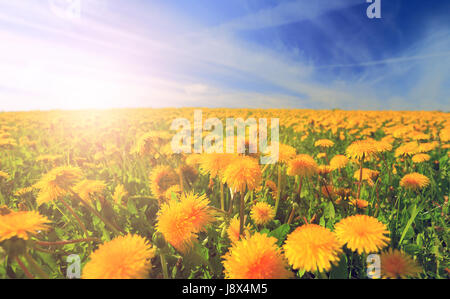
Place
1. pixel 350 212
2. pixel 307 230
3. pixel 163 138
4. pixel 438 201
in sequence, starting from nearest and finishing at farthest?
1. pixel 307 230
2. pixel 350 212
3. pixel 163 138
4. pixel 438 201

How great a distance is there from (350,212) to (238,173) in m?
1.03

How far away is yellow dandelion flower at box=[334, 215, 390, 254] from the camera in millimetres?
824

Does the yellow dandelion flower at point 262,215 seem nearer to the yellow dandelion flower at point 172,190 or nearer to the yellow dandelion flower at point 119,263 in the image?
the yellow dandelion flower at point 172,190

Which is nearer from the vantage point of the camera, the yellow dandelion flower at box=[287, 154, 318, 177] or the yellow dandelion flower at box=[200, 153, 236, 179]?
the yellow dandelion flower at box=[200, 153, 236, 179]

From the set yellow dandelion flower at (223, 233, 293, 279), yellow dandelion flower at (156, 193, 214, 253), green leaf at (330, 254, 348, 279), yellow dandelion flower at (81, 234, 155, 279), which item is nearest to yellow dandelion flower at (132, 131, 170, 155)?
yellow dandelion flower at (156, 193, 214, 253)

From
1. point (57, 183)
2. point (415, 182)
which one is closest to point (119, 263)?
point (57, 183)

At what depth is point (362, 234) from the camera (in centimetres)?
85

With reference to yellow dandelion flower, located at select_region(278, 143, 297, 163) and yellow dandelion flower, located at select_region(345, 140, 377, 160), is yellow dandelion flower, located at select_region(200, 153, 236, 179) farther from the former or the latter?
yellow dandelion flower, located at select_region(345, 140, 377, 160)

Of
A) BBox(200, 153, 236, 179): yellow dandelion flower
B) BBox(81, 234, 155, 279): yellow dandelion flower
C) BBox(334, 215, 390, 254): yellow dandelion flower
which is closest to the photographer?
BBox(81, 234, 155, 279): yellow dandelion flower

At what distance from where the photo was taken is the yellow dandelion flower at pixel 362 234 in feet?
2.70

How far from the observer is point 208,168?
126 centimetres

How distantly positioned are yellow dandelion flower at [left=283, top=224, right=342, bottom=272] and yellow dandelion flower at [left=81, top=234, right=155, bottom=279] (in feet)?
1.70
